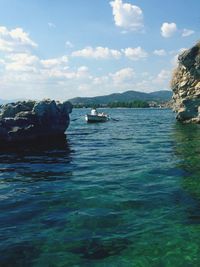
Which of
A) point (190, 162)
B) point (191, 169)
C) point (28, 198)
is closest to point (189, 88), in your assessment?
point (190, 162)

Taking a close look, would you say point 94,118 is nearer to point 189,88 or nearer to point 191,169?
point 189,88

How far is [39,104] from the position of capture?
2058 inches

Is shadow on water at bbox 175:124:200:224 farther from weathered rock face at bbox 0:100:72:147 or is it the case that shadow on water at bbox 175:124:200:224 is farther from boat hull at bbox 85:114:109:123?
boat hull at bbox 85:114:109:123

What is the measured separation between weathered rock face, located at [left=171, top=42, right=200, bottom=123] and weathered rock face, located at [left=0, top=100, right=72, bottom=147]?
32.1m

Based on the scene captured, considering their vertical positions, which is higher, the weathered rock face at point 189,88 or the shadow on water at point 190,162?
the weathered rock face at point 189,88

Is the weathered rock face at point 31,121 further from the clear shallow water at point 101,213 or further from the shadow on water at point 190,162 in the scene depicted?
the shadow on water at point 190,162

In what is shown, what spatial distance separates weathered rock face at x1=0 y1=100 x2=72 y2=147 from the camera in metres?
47.1

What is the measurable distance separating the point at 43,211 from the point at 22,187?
246 inches

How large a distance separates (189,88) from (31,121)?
44.3 meters

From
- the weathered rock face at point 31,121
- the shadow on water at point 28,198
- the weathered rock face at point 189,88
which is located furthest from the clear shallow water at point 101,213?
the weathered rock face at point 189,88

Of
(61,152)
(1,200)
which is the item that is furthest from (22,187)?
(61,152)

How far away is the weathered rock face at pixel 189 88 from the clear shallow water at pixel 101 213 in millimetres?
45487

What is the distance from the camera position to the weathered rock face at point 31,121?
47094 millimetres

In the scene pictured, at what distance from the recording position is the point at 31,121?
49844mm
